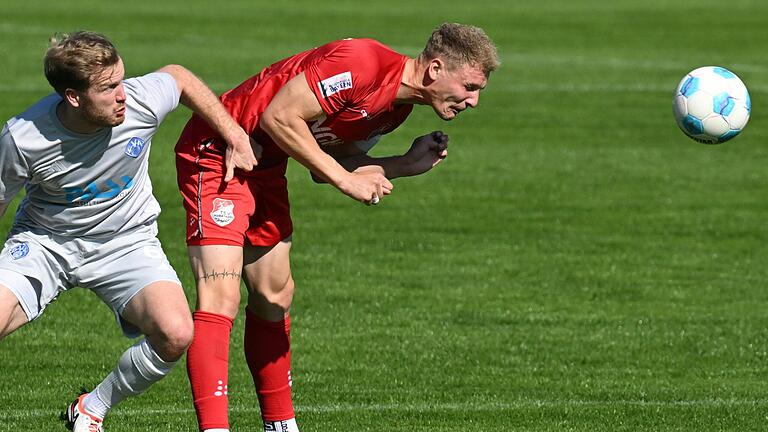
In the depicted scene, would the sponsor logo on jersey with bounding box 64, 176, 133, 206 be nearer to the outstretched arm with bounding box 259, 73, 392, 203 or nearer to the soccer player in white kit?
the soccer player in white kit

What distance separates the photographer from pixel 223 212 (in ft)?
23.4

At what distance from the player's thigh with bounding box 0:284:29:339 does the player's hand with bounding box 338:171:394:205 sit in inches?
60.5

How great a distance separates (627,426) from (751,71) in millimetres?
19208

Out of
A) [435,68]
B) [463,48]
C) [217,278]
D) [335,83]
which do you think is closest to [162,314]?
[217,278]

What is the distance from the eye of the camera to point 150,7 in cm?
4066

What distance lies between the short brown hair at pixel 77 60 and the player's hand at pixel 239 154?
0.80 metres

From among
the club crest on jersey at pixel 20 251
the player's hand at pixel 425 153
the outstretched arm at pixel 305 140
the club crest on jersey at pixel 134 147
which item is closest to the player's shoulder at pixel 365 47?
the outstretched arm at pixel 305 140

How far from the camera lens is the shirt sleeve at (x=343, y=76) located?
22.9 feet

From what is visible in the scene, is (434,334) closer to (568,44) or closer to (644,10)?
(568,44)

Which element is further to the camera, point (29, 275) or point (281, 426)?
point (281, 426)

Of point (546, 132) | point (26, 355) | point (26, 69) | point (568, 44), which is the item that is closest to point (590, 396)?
point (26, 355)

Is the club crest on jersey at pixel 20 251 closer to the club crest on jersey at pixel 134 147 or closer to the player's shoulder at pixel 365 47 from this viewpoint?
the club crest on jersey at pixel 134 147

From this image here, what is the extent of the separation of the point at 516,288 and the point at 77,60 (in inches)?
226

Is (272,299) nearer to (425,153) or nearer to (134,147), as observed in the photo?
(425,153)
